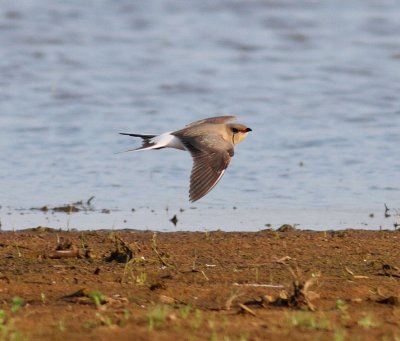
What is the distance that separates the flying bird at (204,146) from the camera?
346 inches

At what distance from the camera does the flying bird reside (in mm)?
8797

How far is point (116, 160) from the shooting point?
460 inches

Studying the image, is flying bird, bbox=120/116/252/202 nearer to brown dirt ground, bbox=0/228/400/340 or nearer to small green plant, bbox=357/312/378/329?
brown dirt ground, bbox=0/228/400/340

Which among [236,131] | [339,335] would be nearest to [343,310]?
[339,335]

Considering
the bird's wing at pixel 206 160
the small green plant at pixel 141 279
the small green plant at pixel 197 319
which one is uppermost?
the bird's wing at pixel 206 160

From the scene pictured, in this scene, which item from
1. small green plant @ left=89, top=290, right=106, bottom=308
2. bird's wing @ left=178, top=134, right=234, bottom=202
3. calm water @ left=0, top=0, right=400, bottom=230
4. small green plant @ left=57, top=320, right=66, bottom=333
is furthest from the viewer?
calm water @ left=0, top=0, right=400, bottom=230

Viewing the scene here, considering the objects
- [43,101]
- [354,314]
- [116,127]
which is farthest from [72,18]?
[354,314]

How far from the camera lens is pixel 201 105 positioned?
14.2 meters

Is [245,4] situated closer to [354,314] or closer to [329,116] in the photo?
[329,116]

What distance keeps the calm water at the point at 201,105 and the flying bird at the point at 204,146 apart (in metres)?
0.65

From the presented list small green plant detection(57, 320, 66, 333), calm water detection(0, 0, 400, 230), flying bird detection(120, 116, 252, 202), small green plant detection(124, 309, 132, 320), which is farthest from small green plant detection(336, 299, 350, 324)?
calm water detection(0, 0, 400, 230)

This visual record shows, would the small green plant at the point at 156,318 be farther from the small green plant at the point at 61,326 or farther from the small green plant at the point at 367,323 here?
the small green plant at the point at 367,323

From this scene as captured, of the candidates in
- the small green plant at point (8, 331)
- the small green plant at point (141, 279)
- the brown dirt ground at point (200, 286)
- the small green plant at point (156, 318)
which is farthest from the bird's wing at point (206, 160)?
the small green plant at point (8, 331)

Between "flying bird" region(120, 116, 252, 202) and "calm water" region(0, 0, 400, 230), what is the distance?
25.7 inches
